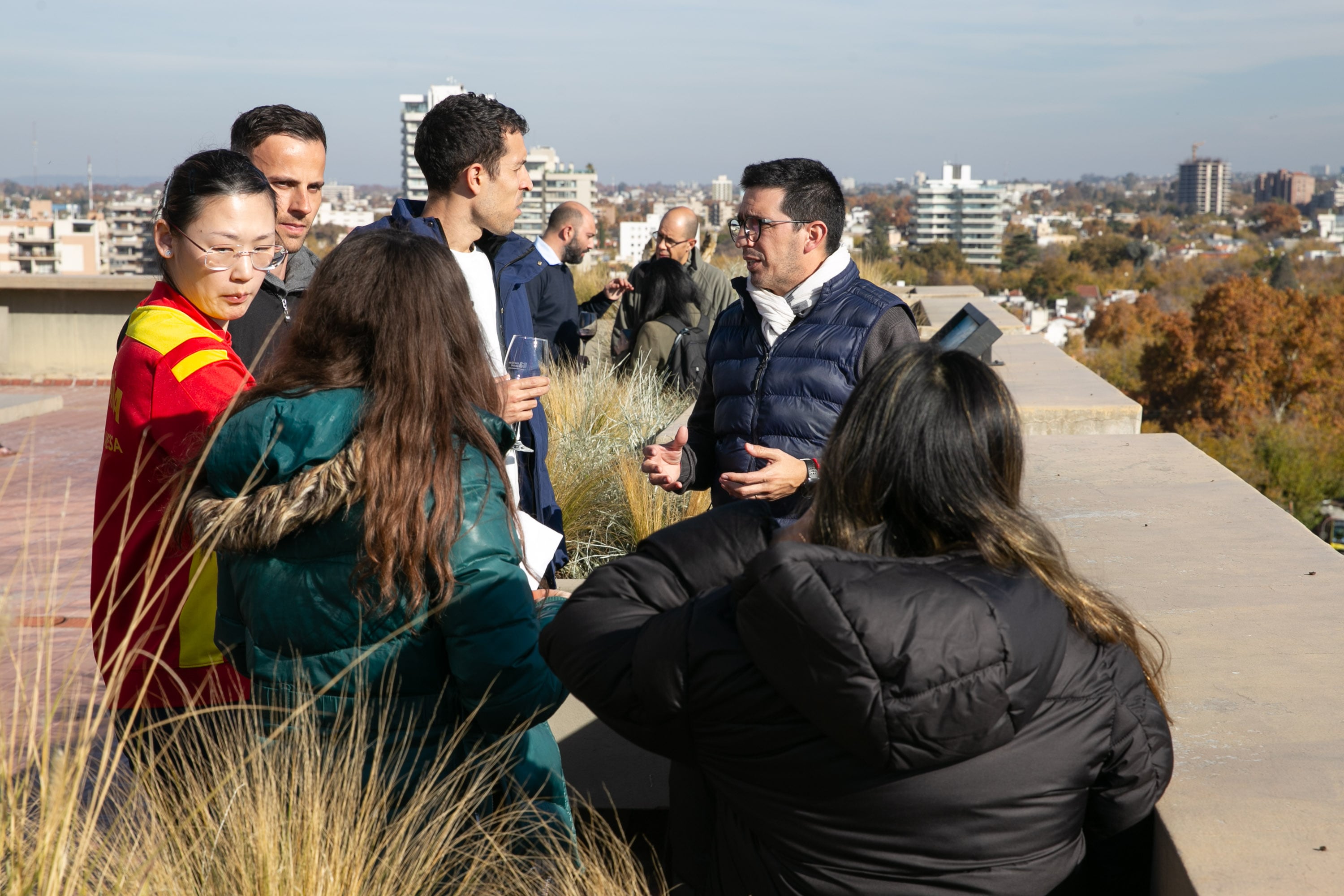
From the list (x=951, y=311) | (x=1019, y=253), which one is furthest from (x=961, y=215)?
(x=951, y=311)

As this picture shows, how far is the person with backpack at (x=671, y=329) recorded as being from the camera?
745cm

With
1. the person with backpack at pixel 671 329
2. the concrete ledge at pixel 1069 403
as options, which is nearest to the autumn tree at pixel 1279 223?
the concrete ledge at pixel 1069 403

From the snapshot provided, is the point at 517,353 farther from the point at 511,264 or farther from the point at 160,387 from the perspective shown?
the point at 160,387

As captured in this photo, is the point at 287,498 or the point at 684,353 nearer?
the point at 287,498

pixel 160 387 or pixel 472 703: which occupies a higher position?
pixel 160 387

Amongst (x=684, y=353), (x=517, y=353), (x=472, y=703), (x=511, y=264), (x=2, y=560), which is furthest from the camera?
(x=684, y=353)

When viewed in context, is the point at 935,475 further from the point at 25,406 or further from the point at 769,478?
the point at 25,406

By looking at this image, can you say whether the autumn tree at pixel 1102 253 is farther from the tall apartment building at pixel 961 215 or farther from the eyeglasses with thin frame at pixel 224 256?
the eyeglasses with thin frame at pixel 224 256

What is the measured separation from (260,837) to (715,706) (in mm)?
729

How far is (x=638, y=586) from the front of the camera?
1.74 m

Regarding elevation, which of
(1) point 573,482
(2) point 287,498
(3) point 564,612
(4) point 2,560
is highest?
(2) point 287,498

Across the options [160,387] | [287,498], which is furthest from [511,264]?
[287,498]

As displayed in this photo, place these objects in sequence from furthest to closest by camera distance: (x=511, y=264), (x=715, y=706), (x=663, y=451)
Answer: (x=511, y=264), (x=663, y=451), (x=715, y=706)

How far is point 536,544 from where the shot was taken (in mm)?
2242
